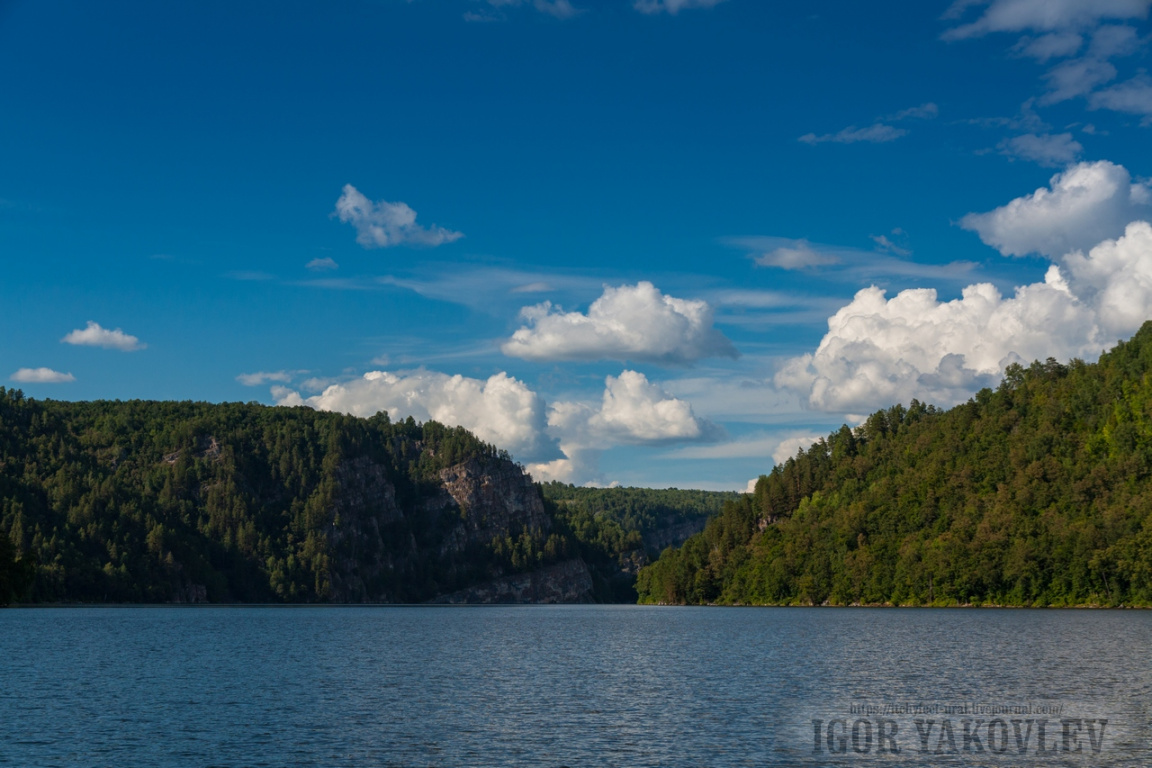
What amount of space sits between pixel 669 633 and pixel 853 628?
2567cm

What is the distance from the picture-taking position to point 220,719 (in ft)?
189

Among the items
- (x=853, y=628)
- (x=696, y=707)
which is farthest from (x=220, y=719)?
(x=853, y=628)

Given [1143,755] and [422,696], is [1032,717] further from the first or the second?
[422,696]

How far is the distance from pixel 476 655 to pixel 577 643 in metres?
A: 23.1

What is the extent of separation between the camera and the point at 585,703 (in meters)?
64.2

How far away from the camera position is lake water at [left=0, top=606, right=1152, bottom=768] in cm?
4697

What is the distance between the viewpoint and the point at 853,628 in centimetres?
14650

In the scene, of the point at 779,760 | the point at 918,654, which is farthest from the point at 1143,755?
the point at 918,654

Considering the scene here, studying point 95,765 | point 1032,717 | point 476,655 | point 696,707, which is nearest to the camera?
point 95,765

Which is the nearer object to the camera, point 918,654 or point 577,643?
point 918,654

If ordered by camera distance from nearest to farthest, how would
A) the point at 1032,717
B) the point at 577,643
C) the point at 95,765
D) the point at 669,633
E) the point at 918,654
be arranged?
the point at 95,765 → the point at 1032,717 → the point at 918,654 → the point at 577,643 → the point at 669,633

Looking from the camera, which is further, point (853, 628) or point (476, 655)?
point (853, 628)

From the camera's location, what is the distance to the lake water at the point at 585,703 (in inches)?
1849

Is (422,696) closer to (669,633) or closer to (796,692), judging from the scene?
(796,692)
